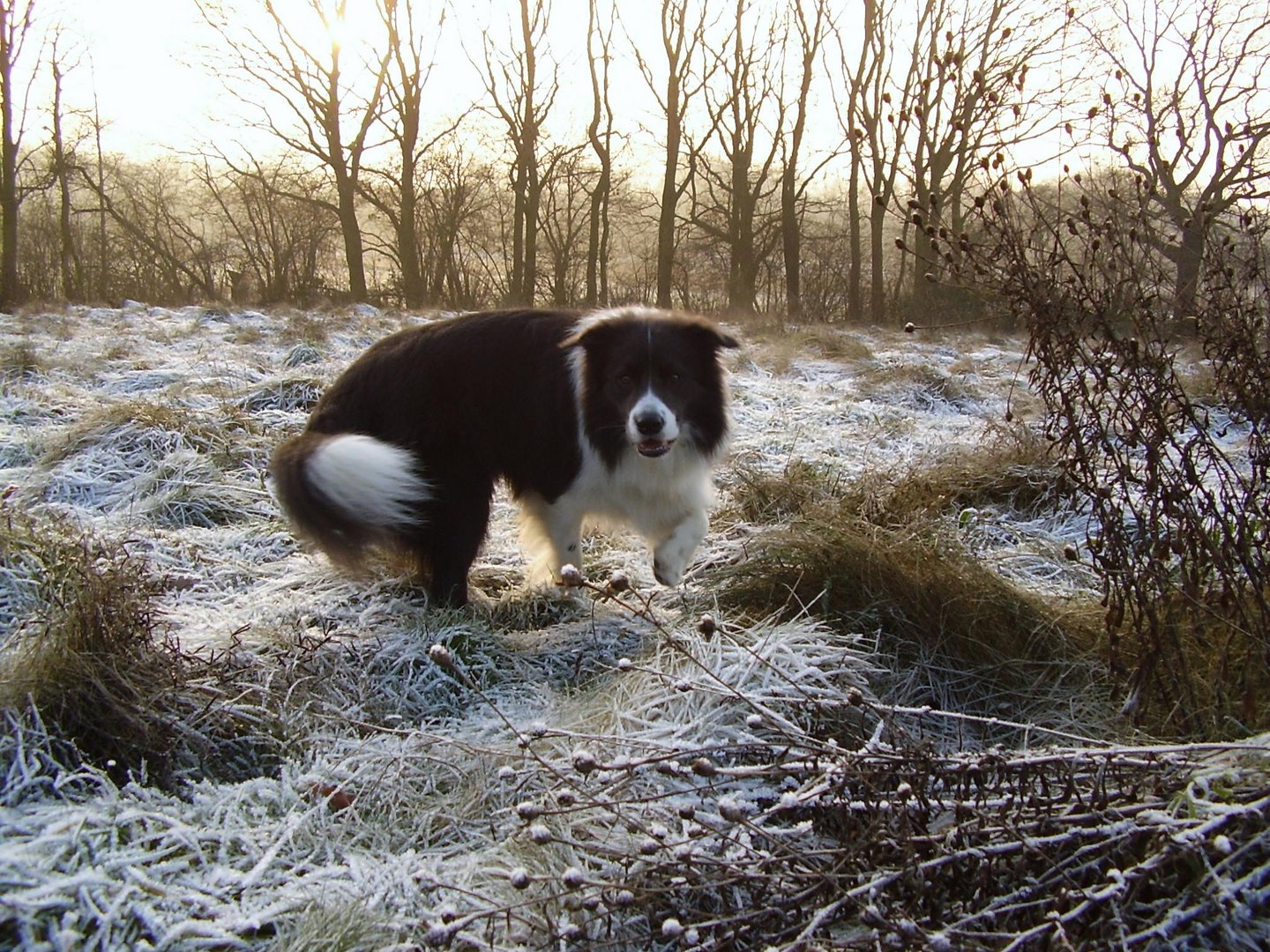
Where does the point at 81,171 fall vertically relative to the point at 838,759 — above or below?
above

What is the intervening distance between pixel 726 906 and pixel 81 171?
2843cm

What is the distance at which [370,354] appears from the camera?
391cm

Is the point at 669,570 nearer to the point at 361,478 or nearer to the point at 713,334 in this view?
the point at 713,334

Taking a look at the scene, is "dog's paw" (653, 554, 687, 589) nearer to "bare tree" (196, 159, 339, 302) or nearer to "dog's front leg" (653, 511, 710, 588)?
"dog's front leg" (653, 511, 710, 588)

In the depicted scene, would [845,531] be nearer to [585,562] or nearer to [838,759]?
[585,562]

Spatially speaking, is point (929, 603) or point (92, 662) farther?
point (929, 603)

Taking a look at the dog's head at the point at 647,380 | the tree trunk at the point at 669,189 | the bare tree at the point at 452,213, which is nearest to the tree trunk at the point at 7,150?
the bare tree at the point at 452,213

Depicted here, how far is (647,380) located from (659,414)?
0.24 metres

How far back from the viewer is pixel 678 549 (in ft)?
12.2

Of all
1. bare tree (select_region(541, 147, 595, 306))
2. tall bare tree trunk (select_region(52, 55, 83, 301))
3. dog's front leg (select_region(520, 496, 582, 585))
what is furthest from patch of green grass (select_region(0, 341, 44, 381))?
bare tree (select_region(541, 147, 595, 306))

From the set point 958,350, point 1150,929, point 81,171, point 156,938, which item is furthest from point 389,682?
point 81,171

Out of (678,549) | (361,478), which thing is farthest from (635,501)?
(361,478)

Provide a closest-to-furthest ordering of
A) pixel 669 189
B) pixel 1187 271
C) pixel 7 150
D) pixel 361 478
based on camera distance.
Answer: pixel 1187 271
pixel 361 478
pixel 7 150
pixel 669 189

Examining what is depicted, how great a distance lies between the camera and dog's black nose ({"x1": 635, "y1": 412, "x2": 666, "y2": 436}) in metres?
3.42
